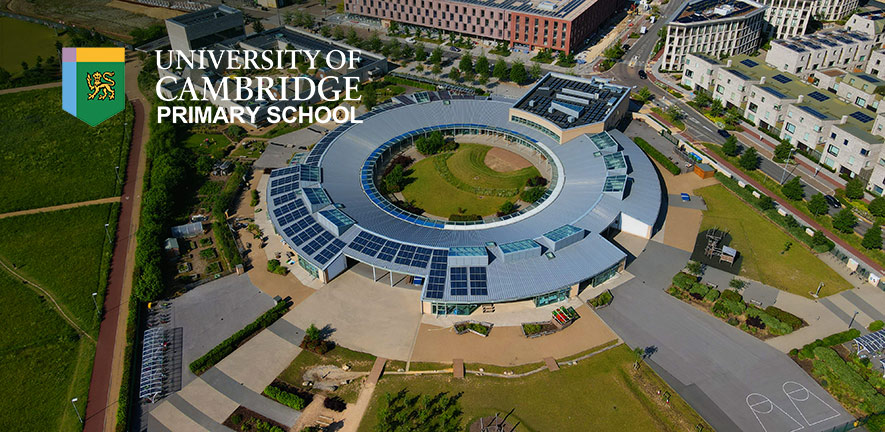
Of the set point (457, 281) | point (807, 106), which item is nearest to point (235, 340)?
point (457, 281)

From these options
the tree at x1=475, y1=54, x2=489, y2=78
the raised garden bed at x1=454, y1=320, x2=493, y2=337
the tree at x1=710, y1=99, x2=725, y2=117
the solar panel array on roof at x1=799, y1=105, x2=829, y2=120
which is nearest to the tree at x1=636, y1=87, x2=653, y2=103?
the tree at x1=710, y1=99, x2=725, y2=117

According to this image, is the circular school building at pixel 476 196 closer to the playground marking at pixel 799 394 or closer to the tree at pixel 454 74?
the tree at pixel 454 74

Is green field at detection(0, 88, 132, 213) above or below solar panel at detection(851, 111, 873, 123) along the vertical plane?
below

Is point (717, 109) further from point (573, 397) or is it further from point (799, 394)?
point (573, 397)

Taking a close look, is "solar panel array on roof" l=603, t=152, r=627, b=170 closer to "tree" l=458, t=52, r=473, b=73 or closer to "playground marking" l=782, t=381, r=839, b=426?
"playground marking" l=782, t=381, r=839, b=426

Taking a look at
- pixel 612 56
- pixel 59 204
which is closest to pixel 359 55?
pixel 612 56

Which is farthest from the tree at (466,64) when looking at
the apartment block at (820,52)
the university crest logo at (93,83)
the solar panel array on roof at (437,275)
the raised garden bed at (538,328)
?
the raised garden bed at (538,328)
